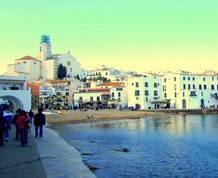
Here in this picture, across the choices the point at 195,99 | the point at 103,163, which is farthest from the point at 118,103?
the point at 103,163

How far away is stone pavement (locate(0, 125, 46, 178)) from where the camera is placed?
9.31 metres

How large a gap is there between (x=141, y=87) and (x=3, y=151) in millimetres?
66592

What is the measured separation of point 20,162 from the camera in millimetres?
10984

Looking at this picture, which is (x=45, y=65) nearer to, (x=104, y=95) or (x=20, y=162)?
(x=104, y=95)

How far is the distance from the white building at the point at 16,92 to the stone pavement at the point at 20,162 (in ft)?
68.1

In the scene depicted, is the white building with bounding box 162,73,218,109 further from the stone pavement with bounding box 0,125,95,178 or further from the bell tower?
the stone pavement with bounding box 0,125,95,178

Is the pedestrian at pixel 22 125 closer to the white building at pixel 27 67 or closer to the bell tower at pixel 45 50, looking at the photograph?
the white building at pixel 27 67

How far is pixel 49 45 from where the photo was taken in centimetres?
13550

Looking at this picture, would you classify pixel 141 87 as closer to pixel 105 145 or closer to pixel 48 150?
pixel 105 145

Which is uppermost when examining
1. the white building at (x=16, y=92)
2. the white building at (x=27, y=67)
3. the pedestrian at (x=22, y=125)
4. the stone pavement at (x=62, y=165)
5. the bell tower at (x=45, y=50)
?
the bell tower at (x=45, y=50)

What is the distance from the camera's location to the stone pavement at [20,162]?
9.31m

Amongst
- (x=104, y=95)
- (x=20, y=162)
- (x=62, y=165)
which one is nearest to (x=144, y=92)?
(x=104, y=95)

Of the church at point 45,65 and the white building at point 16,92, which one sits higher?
the church at point 45,65

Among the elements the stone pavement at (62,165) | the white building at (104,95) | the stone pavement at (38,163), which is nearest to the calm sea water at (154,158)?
the stone pavement at (62,165)
